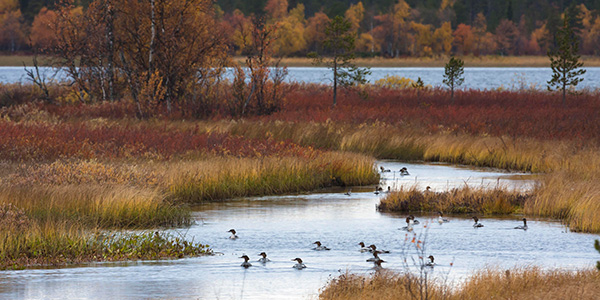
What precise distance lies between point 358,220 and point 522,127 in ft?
48.5

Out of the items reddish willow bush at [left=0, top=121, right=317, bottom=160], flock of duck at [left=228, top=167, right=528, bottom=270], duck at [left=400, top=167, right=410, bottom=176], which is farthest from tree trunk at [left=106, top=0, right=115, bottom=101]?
flock of duck at [left=228, top=167, right=528, bottom=270]

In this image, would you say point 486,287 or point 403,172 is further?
point 403,172

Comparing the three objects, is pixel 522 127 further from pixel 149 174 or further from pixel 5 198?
pixel 5 198

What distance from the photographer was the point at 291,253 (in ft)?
46.2

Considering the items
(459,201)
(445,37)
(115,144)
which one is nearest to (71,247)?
(459,201)

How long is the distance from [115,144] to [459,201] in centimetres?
959

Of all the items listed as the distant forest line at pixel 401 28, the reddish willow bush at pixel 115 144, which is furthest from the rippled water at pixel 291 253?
the distant forest line at pixel 401 28

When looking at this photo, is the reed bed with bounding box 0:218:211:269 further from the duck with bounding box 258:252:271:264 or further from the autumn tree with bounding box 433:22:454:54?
the autumn tree with bounding box 433:22:454:54

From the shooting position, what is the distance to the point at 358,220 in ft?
58.1

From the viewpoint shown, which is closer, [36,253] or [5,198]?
[36,253]

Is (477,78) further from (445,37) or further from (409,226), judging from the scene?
(409,226)

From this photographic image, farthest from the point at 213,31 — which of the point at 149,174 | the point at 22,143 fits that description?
the point at 149,174

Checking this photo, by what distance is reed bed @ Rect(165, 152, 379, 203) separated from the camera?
65.2ft

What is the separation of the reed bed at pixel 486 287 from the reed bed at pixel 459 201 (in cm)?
770
